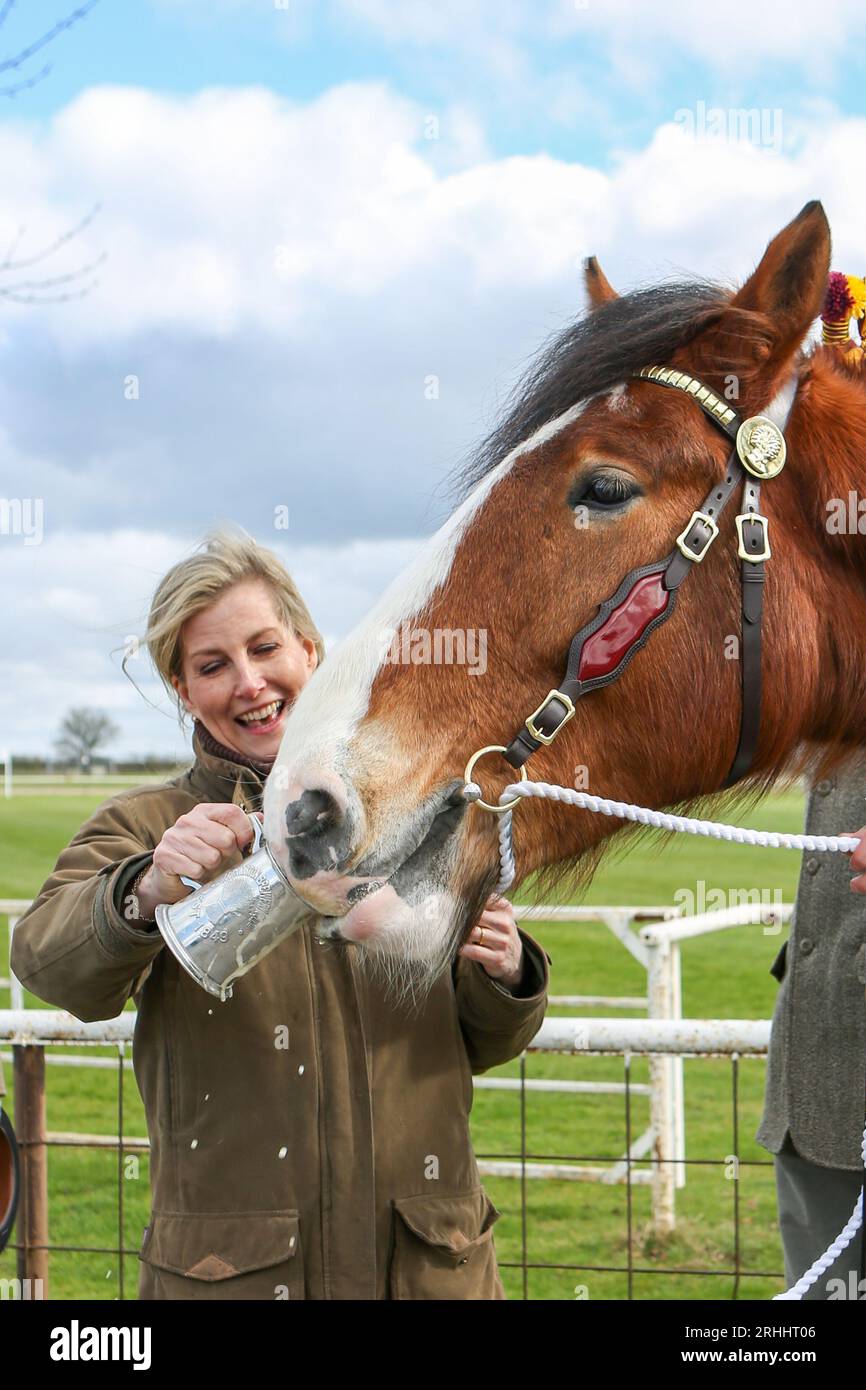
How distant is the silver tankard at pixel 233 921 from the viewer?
7.59 feet

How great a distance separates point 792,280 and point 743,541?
497 millimetres

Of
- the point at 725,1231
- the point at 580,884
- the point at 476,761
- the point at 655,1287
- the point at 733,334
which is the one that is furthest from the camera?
the point at 725,1231

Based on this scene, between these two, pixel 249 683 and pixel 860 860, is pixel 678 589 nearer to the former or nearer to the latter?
pixel 860 860

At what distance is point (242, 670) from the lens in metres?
2.99

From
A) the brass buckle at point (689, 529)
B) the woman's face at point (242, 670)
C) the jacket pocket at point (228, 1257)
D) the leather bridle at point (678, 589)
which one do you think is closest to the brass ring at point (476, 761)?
the leather bridle at point (678, 589)

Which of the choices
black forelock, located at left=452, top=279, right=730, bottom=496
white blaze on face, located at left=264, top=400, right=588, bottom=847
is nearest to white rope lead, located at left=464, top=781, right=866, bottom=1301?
white blaze on face, located at left=264, top=400, right=588, bottom=847

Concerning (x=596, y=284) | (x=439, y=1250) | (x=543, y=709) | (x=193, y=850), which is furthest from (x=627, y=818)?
(x=596, y=284)

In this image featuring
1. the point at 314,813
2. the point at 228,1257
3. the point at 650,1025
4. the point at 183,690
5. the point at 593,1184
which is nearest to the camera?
the point at 314,813

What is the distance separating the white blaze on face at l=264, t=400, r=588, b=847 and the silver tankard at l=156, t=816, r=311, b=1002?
0.15m

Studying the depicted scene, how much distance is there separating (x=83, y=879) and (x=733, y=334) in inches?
70.2

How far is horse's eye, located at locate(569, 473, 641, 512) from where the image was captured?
90.3 inches
